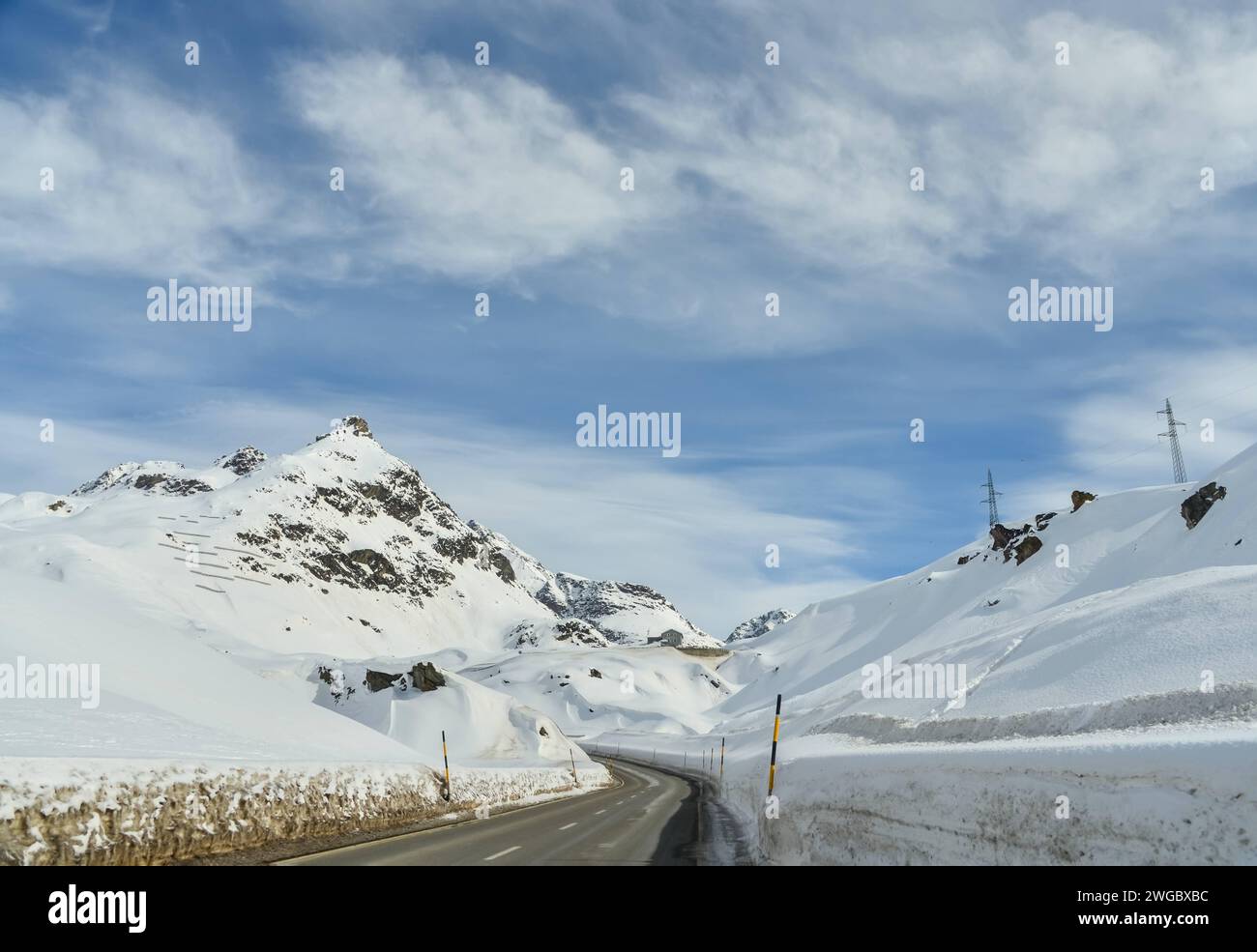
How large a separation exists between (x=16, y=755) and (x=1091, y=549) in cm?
9691

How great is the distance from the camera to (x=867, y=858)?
36.6ft

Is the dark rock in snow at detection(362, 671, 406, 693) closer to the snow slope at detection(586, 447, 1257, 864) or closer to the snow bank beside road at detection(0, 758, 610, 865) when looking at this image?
the snow slope at detection(586, 447, 1257, 864)

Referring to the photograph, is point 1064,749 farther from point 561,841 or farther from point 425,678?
point 425,678

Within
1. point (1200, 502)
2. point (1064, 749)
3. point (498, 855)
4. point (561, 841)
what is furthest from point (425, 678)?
point (1200, 502)

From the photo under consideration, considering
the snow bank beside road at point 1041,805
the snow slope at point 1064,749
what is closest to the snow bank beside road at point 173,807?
the snow slope at point 1064,749

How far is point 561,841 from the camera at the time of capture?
16.3m

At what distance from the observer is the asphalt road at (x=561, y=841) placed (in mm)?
13039

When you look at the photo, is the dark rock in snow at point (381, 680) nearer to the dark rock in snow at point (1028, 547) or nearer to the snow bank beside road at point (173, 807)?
the snow bank beside road at point (173, 807)

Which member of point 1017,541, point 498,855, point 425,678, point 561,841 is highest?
point 1017,541

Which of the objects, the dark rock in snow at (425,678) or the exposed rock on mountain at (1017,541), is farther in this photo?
the exposed rock on mountain at (1017,541)
